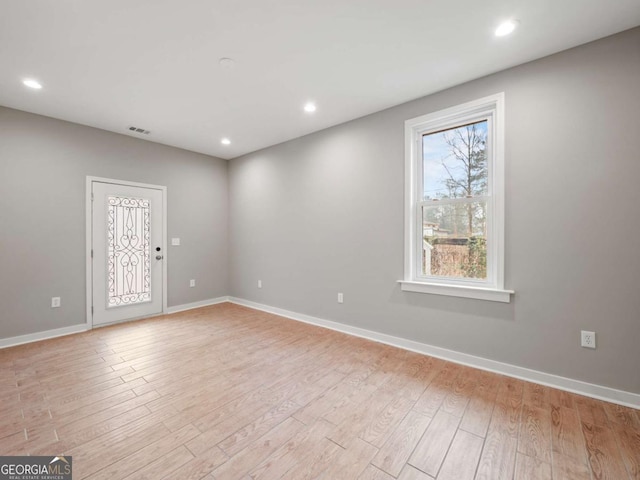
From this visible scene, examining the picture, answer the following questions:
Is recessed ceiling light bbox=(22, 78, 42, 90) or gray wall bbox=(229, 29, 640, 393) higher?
recessed ceiling light bbox=(22, 78, 42, 90)

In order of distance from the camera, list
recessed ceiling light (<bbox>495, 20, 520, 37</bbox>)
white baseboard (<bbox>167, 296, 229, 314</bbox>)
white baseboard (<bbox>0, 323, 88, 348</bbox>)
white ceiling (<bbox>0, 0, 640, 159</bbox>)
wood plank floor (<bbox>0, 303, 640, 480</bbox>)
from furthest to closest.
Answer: white baseboard (<bbox>167, 296, 229, 314</bbox>) → white baseboard (<bbox>0, 323, 88, 348</bbox>) → recessed ceiling light (<bbox>495, 20, 520, 37</bbox>) → white ceiling (<bbox>0, 0, 640, 159</bbox>) → wood plank floor (<bbox>0, 303, 640, 480</bbox>)

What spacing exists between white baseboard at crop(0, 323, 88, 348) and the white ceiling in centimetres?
269

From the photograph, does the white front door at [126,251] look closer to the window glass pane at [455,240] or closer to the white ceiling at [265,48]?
the white ceiling at [265,48]

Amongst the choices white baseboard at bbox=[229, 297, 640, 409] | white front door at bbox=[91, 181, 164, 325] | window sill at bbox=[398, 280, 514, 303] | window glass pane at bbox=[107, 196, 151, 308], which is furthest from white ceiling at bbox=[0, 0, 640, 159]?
white baseboard at bbox=[229, 297, 640, 409]

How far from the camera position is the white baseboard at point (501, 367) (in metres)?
2.04

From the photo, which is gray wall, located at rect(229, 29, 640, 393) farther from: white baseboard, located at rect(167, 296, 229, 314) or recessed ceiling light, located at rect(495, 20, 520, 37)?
white baseboard, located at rect(167, 296, 229, 314)

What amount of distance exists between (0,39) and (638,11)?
4561 mm

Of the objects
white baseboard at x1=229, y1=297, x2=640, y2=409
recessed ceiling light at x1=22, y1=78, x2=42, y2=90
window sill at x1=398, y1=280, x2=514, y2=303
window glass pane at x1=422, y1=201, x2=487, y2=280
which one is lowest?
white baseboard at x1=229, y1=297, x2=640, y2=409

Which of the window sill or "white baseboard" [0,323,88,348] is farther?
"white baseboard" [0,323,88,348]

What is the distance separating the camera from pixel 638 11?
1.83 meters

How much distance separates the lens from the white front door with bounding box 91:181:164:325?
12.4 feet

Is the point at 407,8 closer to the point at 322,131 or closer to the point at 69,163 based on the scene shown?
the point at 322,131

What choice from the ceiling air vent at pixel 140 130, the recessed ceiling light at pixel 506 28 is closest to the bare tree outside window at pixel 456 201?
the recessed ceiling light at pixel 506 28

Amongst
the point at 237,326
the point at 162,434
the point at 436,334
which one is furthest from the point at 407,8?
the point at 237,326
